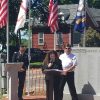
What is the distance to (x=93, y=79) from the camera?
15.9 meters

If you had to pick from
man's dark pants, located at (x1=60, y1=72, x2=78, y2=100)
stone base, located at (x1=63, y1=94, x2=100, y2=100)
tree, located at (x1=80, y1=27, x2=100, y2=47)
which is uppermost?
tree, located at (x1=80, y1=27, x2=100, y2=47)

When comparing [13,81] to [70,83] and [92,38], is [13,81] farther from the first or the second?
[92,38]

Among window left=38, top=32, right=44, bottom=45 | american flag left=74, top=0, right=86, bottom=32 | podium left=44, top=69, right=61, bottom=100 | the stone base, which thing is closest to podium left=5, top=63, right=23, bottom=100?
podium left=44, top=69, right=61, bottom=100

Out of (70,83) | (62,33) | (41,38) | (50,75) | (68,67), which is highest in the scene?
(62,33)

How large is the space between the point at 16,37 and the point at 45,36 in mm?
18281

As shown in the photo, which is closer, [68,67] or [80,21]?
[68,67]

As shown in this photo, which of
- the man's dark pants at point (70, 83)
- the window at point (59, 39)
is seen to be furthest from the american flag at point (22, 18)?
the window at point (59, 39)

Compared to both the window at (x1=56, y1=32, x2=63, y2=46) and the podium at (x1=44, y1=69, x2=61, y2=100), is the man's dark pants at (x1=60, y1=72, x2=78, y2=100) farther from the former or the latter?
the window at (x1=56, y1=32, x2=63, y2=46)

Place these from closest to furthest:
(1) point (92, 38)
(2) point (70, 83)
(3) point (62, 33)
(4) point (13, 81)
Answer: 1. (2) point (70, 83)
2. (4) point (13, 81)
3. (1) point (92, 38)
4. (3) point (62, 33)

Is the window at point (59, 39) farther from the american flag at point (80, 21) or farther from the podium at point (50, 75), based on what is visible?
the podium at point (50, 75)

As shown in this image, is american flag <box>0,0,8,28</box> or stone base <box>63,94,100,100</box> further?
american flag <box>0,0,8,28</box>

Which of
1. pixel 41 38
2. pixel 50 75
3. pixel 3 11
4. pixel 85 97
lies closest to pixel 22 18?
pixel 3 11

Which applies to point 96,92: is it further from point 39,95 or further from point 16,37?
point 16,37

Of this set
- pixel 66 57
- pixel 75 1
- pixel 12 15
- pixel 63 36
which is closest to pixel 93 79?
pixel 66 57
